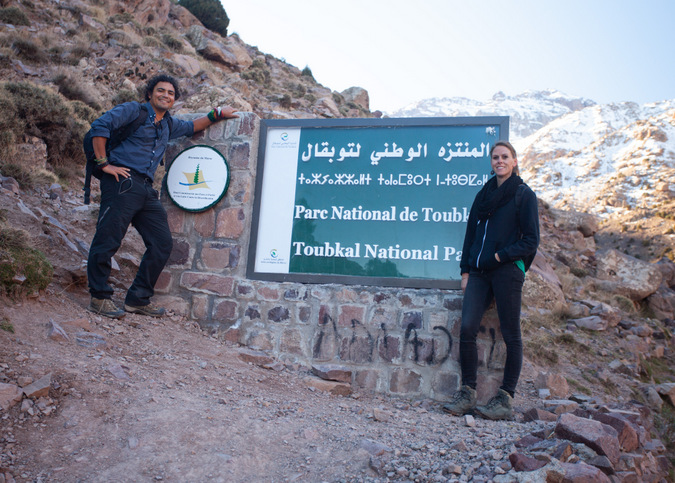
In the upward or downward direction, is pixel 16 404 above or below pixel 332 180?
below

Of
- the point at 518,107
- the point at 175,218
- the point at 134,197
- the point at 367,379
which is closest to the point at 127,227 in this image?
the point at 134,197

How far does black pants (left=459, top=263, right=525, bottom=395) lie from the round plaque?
7.85 feet

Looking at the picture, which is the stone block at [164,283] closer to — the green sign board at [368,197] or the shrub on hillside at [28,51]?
the green sign board at [368,197]

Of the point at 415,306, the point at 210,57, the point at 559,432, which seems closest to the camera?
the point at 559,432

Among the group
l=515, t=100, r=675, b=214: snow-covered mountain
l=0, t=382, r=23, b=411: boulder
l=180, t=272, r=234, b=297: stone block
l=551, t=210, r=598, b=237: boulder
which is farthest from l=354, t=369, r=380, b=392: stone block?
l=515, t=100, r=675, b=214: snow-covered mountain

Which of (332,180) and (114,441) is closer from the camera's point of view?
(114,441)

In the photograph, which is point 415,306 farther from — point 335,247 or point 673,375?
point 673,375

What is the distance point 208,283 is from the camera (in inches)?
177

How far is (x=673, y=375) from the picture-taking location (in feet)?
24.1

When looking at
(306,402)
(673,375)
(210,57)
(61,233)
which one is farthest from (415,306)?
(210,57)

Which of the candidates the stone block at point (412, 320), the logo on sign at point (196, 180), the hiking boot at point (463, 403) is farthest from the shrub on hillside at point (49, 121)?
the hiking boot at point (463, 403)

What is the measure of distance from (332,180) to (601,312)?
6.09 m

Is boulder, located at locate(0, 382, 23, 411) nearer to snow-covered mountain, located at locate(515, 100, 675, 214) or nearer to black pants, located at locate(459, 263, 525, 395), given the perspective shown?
black pants, located at locate(459, 263, 525, 395)

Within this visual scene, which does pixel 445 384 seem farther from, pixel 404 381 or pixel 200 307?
pixel 200 307
